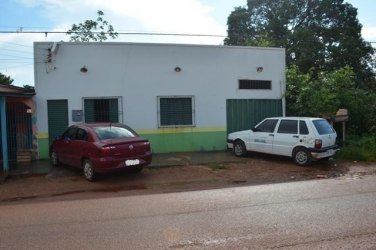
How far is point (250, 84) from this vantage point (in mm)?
16500

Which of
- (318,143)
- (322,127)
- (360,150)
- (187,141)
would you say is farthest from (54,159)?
(360,150)

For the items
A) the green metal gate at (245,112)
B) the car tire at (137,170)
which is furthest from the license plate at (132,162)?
the green metal gate at (245,112)

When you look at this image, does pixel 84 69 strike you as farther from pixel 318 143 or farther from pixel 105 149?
pixel 318 143

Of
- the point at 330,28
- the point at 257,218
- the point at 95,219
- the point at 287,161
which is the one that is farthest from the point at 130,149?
the point at 330,28

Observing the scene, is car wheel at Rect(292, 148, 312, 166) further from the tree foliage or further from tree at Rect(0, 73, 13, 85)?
tree at Rect(0, 73, 13, 85)

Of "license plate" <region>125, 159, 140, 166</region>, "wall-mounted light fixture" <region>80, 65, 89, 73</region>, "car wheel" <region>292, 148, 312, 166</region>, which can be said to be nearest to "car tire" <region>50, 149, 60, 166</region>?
"wall-mounted light fixture" <region>80, 65, 89, 73</region>

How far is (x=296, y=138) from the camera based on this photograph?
12.4 metres

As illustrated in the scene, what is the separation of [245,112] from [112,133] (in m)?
7.40

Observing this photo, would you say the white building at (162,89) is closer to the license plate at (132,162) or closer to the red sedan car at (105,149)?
the red sedan car at (105,149)

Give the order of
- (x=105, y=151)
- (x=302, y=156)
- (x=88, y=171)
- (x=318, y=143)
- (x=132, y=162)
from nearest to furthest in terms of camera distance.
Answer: (x=105, y=151), (x=132, y=162), (x=88, y=171), (x=318, y=143), (x=302, y=156)

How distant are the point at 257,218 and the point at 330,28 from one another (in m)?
28.3

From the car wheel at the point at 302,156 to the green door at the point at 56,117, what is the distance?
334 inches

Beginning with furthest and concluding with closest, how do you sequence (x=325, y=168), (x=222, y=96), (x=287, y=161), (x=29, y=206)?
(x=222, y=96) < (x=287, y=161) < (x=325, y=168) < (x=29, y=206)

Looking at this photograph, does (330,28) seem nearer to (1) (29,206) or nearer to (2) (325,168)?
(2) (325,168)
